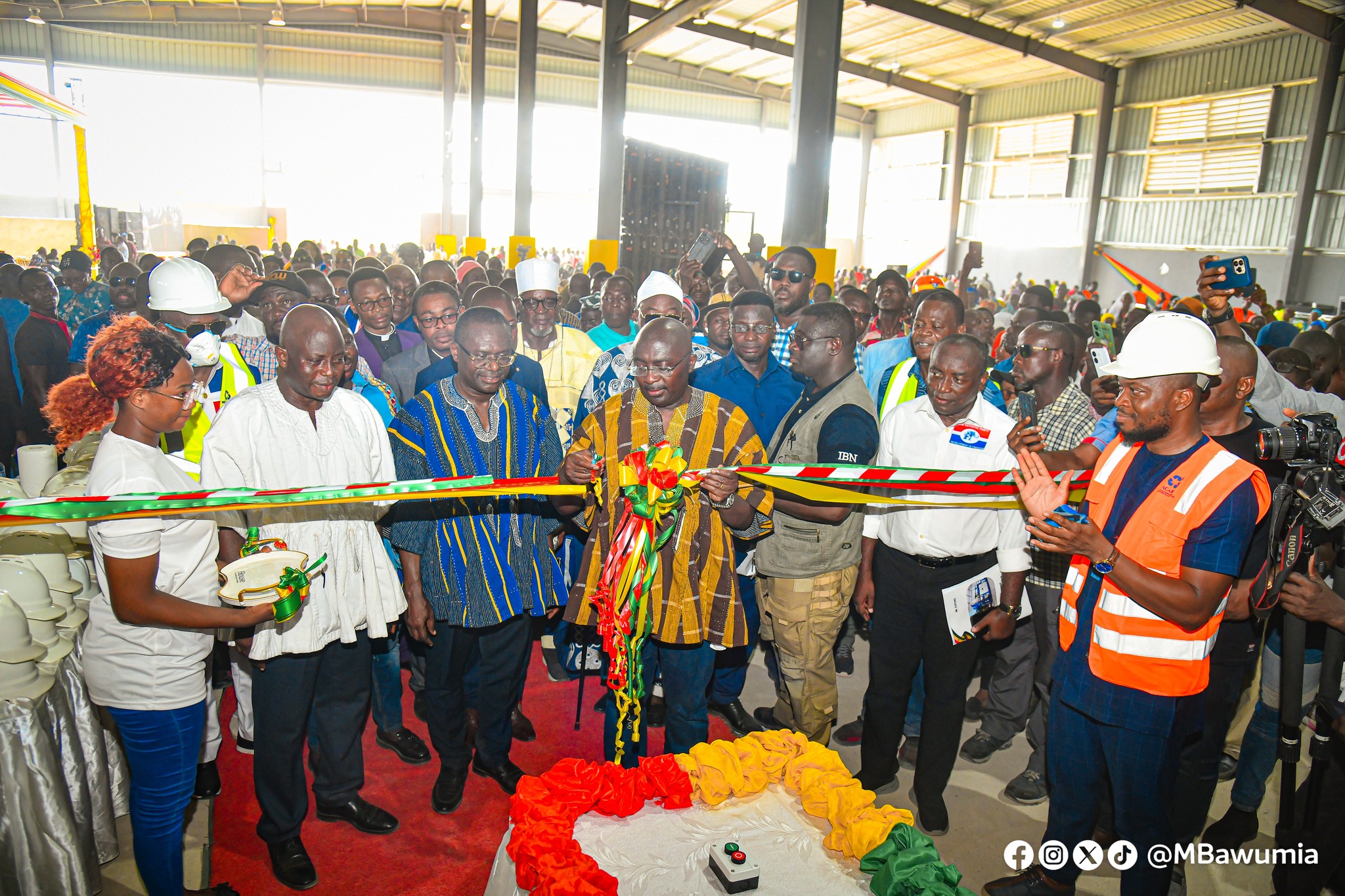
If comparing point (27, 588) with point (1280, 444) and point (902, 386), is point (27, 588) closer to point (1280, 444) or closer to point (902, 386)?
point (902, 386)

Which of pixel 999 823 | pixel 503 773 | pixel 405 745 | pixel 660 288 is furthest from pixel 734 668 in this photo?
pixel 660 288

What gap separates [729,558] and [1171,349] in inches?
63.6

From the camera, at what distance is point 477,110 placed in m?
19.6

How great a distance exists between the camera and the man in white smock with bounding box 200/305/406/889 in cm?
279

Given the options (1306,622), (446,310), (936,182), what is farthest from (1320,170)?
(446,310)

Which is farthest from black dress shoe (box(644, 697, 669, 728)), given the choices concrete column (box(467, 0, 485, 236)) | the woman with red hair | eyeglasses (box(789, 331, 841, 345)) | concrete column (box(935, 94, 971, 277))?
concrete column (box(935, 94, 971, 277))

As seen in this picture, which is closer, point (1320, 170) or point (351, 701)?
point (351, 701)

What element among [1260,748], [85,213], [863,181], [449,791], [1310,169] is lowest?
[449,791]

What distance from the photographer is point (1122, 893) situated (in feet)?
9.10

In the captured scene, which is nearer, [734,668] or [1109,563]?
[1109,563]

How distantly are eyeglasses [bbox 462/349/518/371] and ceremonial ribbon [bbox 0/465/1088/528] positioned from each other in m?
0.43

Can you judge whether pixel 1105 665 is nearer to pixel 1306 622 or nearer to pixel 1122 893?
pixel 1122 893

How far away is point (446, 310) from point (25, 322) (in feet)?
12.4

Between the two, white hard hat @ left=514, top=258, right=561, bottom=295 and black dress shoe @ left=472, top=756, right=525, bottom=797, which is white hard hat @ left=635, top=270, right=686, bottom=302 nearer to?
white hard hat @ left=514, top=258, right=561, bottom=295
